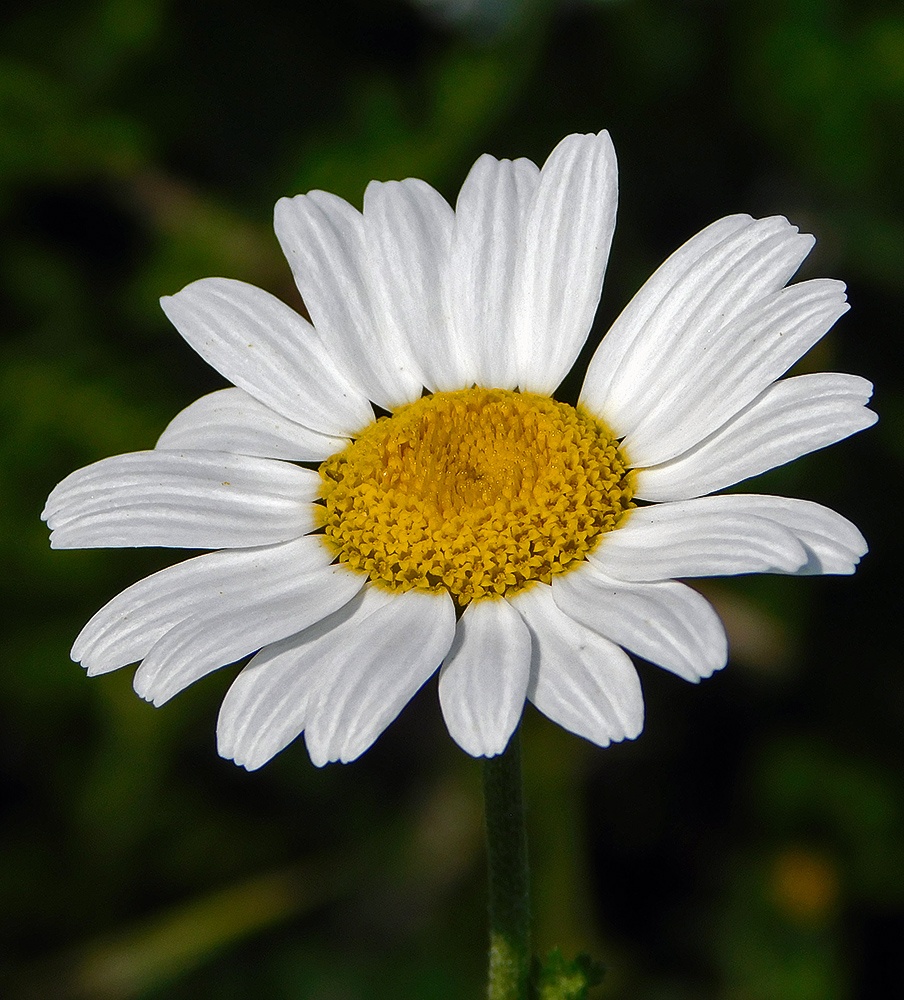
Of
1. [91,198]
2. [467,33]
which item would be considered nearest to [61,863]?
[91,198]

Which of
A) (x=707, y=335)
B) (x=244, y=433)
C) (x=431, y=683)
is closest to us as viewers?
(x=707, y=335)

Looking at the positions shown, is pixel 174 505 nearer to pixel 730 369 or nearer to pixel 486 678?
pixel 486 678

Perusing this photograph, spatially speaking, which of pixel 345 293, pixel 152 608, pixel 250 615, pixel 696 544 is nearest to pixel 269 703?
pixel 250 615

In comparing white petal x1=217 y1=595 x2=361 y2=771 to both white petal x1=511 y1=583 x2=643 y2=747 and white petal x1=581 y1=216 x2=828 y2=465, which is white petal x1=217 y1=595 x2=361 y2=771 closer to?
white petal x1=511 y1=583 x2=643 y2=747

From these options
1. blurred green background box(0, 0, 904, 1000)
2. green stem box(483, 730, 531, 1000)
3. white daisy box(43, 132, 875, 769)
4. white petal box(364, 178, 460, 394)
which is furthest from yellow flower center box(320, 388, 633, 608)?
blurred green background box(0, 0, 904, 1000)

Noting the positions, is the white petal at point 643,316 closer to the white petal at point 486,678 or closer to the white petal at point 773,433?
the white petal at point 773,433

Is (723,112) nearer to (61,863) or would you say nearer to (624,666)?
(624,666)
